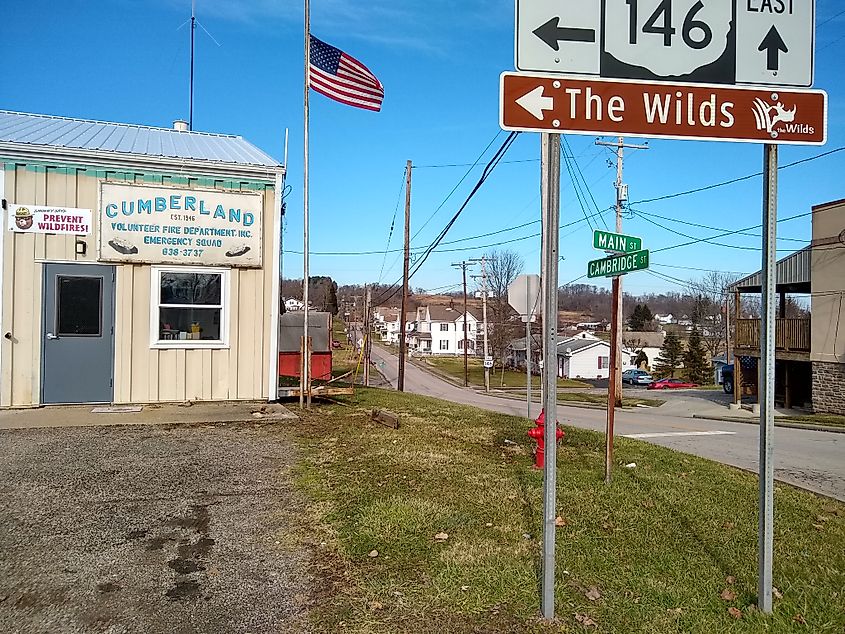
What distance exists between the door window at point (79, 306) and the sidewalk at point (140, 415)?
1172 mm

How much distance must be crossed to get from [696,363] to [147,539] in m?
61.5

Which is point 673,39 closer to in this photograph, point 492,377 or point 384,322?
point 492,377

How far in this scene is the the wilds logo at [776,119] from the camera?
3725mm

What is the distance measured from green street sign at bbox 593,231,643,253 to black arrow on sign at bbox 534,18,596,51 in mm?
2423

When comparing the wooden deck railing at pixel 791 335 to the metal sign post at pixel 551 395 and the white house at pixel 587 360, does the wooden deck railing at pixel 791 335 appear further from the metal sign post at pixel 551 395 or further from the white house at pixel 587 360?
the white house at pixel 587 360

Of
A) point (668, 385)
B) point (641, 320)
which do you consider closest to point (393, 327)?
point (641, 320)

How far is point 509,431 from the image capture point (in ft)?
31.6

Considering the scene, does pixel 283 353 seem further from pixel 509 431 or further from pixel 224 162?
pixel 509 431

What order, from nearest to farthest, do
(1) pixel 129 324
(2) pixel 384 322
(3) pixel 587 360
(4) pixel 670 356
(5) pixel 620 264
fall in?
(5) pixel 620 264 → (1) pixel 129 324 → (4) pixel 670 356 → (3) pixel 587 360 → (2) pixel 384 322

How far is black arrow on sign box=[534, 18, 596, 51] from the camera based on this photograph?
3.61m

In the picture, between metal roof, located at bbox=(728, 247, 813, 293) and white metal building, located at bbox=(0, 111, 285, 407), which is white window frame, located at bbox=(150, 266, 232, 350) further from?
metal roof, located at bbox=(728, 247, 813, 293)

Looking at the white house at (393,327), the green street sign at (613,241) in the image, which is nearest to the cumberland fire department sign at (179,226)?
the green street sign at (613,241)

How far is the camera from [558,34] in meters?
3.63

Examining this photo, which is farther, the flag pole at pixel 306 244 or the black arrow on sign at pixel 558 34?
the flag pole at pixel 306 244
